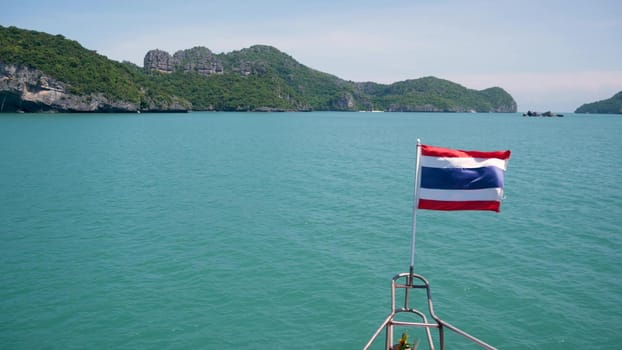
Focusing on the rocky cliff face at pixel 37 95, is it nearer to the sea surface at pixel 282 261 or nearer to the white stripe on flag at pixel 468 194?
the sea surface at pixel 282 261

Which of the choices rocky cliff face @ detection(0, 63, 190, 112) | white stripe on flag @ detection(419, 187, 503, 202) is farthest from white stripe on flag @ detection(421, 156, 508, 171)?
rocky cliff face @ detection(0, 63, 190, 112)

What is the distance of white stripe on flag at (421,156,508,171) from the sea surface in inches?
265

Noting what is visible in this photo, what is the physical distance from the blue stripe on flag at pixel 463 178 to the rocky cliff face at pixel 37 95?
151 metres

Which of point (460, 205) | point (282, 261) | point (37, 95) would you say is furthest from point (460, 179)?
point (37, 95)

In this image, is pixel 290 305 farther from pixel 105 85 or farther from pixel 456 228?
pixel 105 85

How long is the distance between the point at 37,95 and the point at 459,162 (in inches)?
6139

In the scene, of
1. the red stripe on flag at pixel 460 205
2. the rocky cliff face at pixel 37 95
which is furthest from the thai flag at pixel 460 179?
the rocky cliff face at pixel 37 95

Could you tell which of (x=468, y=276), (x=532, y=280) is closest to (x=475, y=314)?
(x=468, y=276)

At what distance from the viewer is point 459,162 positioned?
9531 mm

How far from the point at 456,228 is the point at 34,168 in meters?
38.9

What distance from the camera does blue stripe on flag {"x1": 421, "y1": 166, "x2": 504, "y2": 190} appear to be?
9570mm

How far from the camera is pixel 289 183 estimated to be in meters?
38.8

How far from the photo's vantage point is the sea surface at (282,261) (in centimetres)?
1430

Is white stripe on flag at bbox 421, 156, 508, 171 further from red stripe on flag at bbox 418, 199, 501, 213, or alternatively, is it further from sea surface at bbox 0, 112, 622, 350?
sea surface at bbox 0, 112, 622, 350
